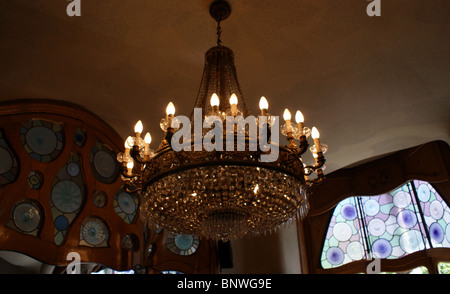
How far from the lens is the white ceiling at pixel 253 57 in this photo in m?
2.44

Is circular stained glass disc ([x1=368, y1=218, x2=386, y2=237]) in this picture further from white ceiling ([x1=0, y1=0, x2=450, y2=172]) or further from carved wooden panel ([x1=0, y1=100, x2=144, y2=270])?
carved wooden panel ([x1=0, y1=100, x2=144, y2=270])

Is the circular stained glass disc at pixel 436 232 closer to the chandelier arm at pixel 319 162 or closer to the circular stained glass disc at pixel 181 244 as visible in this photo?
the circular stained glass disc at pixel 181 244

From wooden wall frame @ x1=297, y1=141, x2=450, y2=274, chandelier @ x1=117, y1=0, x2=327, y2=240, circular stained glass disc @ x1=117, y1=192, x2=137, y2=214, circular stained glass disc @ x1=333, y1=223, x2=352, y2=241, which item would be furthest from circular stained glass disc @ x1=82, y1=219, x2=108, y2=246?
circular stained glass disc @ x1=333, y1=223, x2=352, y2=241

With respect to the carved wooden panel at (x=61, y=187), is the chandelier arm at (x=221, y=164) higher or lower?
lower

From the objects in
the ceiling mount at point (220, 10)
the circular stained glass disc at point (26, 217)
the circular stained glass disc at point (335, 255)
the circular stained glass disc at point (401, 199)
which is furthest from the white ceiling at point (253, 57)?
the circular stained glass disc at point (335, 255)

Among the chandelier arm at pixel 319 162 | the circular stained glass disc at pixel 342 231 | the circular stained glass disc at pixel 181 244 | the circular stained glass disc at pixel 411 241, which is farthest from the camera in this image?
the circular stained glass disc at pixel 342 231

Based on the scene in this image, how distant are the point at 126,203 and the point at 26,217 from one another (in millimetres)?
999

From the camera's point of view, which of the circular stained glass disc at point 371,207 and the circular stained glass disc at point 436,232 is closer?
the circular stained glass disc at point 436,232

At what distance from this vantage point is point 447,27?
2539mm

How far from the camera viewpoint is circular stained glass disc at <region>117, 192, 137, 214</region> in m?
3.58

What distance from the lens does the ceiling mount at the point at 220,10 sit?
238 centimetres

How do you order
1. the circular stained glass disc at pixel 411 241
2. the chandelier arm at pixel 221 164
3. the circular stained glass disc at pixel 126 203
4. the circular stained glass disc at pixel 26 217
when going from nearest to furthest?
the chandelier arm at pixel 221 164 < the circular stained glass disc at pixel 26 217 < the circular stained glass disc at pixel 126 203 < the circular stained glass disc at pixel 411 241

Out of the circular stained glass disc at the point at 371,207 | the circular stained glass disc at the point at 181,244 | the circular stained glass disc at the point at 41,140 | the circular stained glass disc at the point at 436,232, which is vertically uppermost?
the circular stained glass disc at the point at 371,207

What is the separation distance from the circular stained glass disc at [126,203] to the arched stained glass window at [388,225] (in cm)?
281
